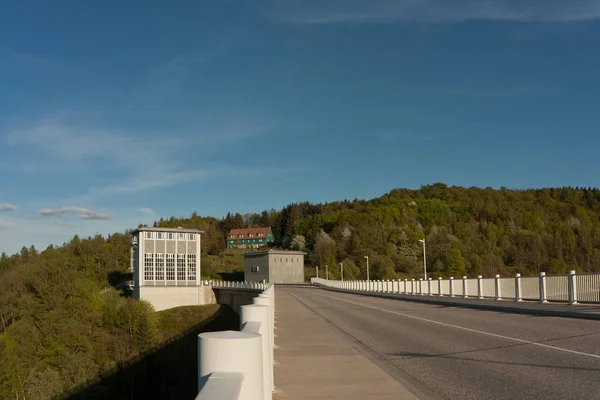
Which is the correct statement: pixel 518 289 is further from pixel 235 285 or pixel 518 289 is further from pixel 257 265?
pixel 257 265

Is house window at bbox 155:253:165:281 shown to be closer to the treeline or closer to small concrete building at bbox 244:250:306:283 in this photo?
the treeline

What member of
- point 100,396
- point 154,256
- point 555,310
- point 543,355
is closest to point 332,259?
point 154,256

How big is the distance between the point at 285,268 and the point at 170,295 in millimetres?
28172

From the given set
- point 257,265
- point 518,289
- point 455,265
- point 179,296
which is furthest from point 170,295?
point 518,289

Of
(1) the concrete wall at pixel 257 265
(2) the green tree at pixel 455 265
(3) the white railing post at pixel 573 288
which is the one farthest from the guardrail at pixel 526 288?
(2) the green tree at pixel 455 265

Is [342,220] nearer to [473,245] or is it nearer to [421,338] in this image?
[473,245]

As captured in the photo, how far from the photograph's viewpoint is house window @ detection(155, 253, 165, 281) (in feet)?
316

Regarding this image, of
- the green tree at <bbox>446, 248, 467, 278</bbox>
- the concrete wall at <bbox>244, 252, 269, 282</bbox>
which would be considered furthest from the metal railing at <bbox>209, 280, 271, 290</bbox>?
the green tree at <bbox>446, 248, 467, 278</bbox>

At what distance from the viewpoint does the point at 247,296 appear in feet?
262

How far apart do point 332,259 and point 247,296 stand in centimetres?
7125

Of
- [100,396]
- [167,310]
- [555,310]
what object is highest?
[555,310]

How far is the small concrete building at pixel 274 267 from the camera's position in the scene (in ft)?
376

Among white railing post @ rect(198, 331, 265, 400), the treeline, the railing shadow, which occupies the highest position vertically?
white railing post @ rect(198, 331, 265, 400)

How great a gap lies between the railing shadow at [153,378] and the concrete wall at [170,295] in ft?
40.8
